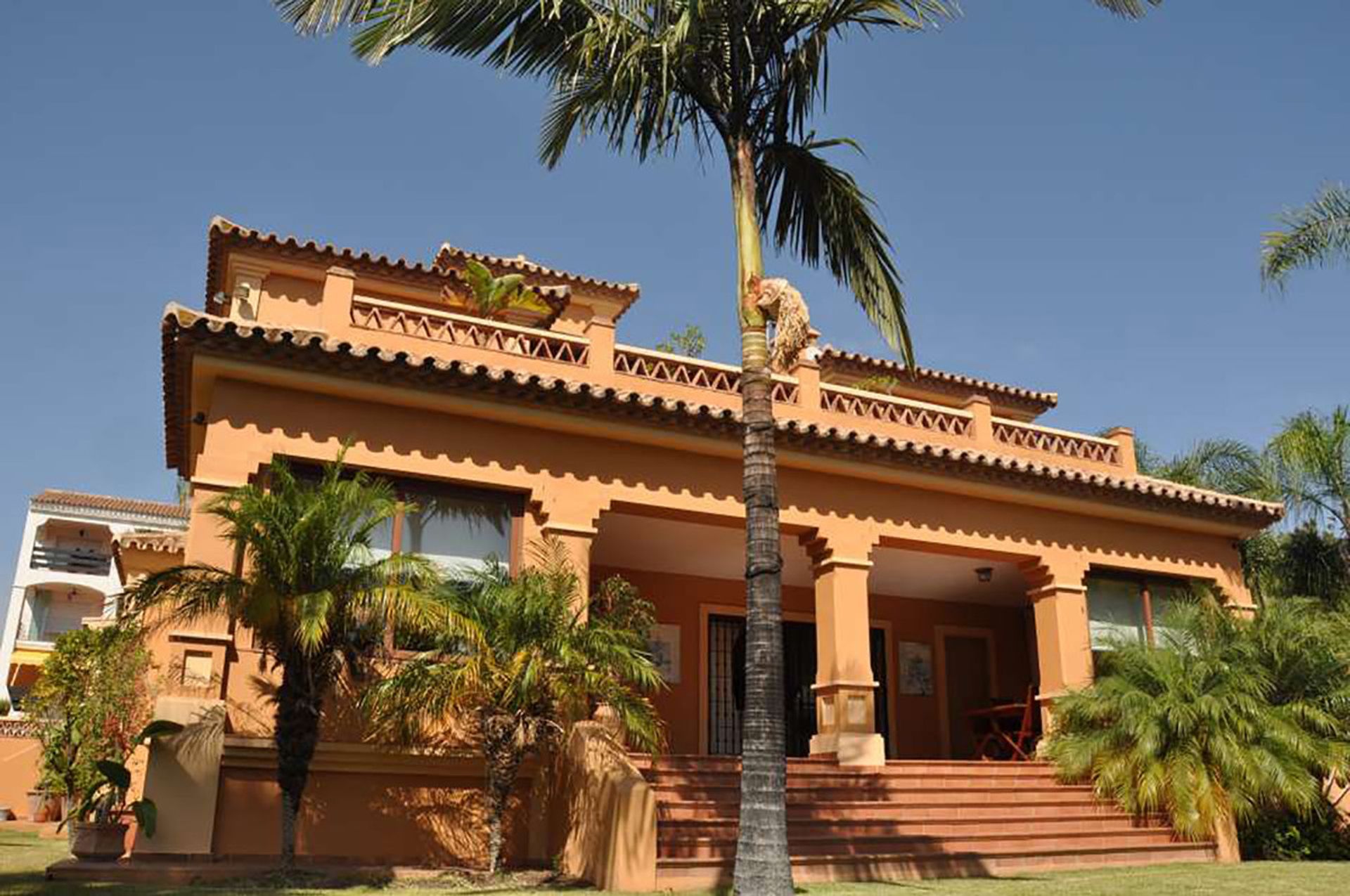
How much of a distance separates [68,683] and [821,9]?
44.2 ft

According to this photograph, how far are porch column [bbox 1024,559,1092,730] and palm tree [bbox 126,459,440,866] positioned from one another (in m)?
9.12

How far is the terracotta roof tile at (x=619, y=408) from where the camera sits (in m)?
10.6

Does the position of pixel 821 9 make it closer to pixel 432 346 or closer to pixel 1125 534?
pixel 432 346

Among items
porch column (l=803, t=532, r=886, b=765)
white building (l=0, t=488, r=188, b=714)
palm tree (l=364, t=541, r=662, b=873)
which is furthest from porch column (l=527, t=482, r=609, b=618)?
white building (l=0, t=488, r=188, b=714)

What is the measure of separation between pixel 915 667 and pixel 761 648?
36.9 feet

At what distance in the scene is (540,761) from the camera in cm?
1073

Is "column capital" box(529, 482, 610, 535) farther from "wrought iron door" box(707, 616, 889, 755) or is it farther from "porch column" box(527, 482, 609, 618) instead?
"wrought iron door" box(707, 616, 889, 755)

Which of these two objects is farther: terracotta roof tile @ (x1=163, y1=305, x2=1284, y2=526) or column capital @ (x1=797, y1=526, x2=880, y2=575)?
column capital @ (x1=797, y1=526, x2=880, y2=575)

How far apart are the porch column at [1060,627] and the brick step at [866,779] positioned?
175 centimetres

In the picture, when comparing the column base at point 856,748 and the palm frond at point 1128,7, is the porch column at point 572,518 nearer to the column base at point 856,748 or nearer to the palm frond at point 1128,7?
the column base at point 856,748

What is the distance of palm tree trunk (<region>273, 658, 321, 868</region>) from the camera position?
29.4ft

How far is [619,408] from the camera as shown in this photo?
12195 millimetres

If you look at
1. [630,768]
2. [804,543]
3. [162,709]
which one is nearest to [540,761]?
[630,768]

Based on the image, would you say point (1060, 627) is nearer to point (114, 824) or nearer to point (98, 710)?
point (114, 824)
